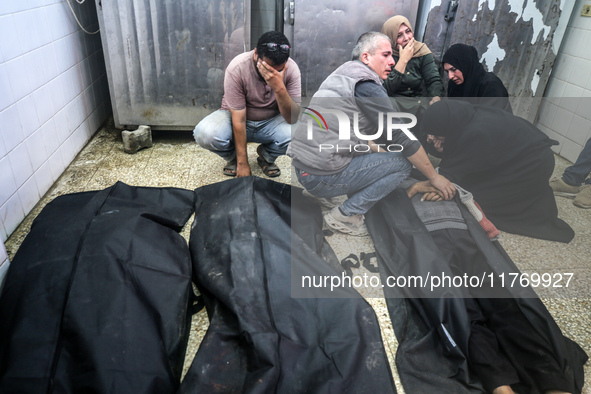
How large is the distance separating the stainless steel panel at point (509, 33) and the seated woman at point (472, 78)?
14.6 inches

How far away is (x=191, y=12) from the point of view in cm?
250

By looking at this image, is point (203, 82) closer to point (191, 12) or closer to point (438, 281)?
point (191, 12)

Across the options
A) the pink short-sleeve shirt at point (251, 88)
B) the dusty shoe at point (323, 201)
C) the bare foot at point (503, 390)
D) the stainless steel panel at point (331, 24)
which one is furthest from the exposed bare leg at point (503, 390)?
the stainless steel panel at point (331, 24)

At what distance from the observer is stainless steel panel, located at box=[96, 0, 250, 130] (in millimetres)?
2480

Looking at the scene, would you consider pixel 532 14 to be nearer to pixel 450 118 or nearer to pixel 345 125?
pixel 450 118

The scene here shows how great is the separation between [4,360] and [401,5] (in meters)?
2.79

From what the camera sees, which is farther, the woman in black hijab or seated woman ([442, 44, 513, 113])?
seated woman ([442, 44, 513, 113])

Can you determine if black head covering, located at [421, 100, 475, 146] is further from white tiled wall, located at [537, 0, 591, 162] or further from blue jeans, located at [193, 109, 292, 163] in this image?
white tiled wall, located at [537, 0, 591, 162]

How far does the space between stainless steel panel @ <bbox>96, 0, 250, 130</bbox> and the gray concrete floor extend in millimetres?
251

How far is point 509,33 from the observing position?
283 cm

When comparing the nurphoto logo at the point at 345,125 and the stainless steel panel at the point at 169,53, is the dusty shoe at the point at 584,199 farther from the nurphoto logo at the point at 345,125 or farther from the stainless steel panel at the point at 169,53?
Result: the stainless steel panel at the point at 169,53

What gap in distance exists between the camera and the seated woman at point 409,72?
2.60 m

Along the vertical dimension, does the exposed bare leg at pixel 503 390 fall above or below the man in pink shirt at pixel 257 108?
below

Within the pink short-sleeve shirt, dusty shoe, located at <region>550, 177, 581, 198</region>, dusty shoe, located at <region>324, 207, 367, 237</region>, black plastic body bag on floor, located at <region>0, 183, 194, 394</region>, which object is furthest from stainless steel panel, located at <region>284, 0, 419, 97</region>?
black plastic body bag on floor, located at <region>0, 183, 194, 394</region>
